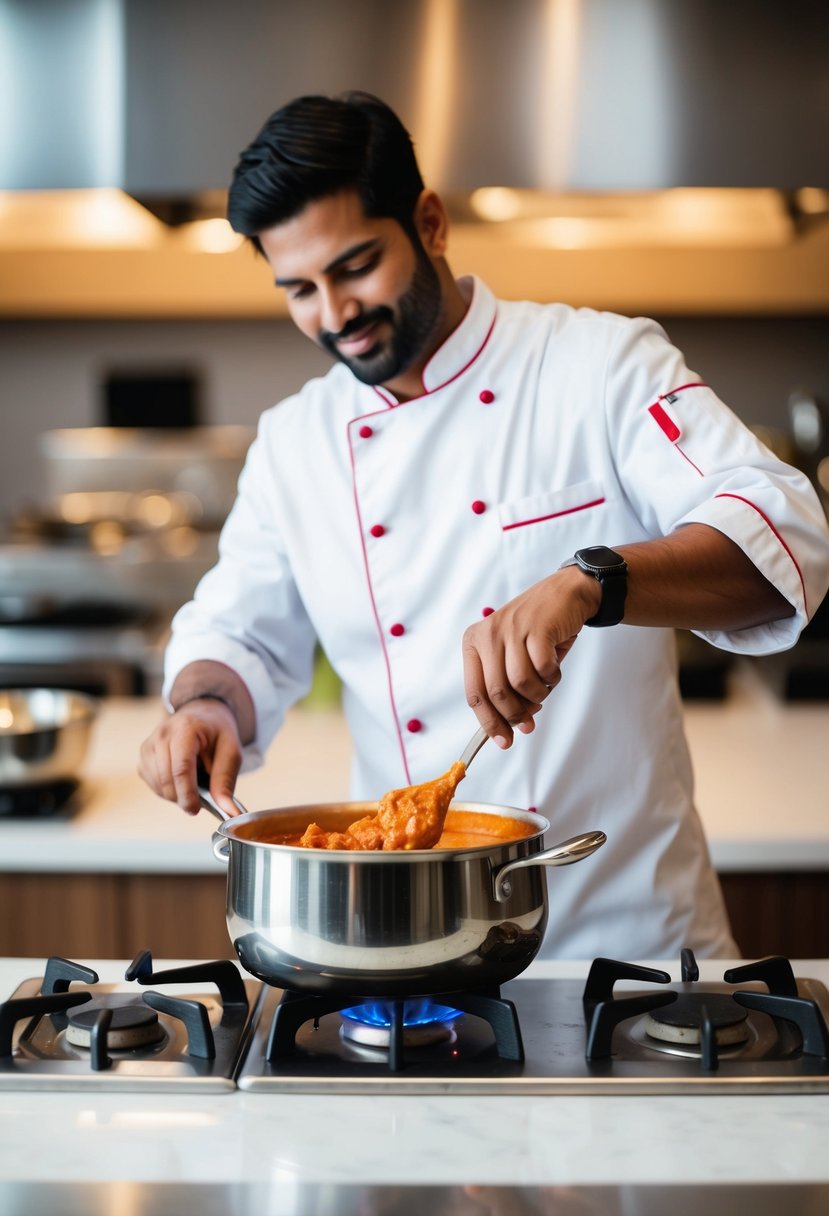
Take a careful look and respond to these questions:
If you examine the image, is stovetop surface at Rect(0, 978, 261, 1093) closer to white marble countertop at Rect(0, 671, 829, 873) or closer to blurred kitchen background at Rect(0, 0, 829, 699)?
white marble countertop at Rect(0, 671, 829, 873)

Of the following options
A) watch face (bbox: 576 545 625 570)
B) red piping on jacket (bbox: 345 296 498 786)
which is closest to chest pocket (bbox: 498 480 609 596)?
red piping on jacket (bbox: 345 296 498 786)

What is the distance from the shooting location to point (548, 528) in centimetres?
170

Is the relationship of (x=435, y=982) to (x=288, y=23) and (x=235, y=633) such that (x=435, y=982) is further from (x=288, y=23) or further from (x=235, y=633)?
(x=288, y=23)

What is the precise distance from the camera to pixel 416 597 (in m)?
1.74

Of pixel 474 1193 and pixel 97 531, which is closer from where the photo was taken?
pixel 474 1193

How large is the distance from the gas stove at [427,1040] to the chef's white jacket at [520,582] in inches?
17.6

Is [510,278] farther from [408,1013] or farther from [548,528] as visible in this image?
[408,1013]

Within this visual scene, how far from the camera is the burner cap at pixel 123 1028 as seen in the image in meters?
1.15

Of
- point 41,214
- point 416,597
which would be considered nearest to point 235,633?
point 416,597

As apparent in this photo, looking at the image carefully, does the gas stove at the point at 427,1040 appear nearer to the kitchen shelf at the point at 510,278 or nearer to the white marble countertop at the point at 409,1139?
the white marble countertop at the point at 409,1139

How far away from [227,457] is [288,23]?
2975 mm

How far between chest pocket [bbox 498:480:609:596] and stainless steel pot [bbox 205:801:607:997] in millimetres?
641

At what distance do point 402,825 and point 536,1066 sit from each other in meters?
0.23

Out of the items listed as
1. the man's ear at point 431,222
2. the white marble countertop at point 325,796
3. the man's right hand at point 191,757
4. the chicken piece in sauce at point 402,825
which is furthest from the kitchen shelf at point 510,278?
the chicken piece in sauce at point 402,825
